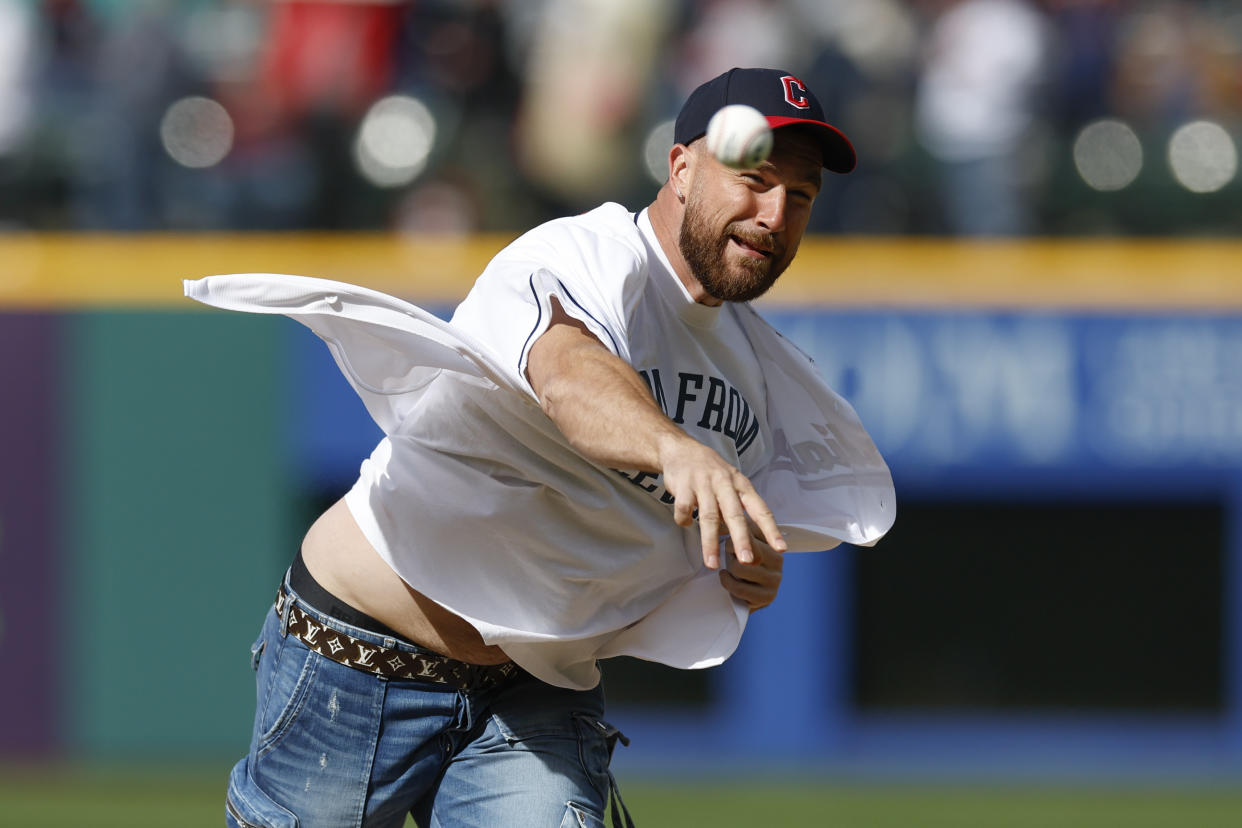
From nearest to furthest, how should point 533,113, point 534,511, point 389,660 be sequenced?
point 534,511
point 389,660
point 533,113

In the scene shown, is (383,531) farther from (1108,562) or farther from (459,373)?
(1108,562)

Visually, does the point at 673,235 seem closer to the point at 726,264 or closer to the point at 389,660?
the point at 726,264

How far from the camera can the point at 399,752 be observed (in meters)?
3.85

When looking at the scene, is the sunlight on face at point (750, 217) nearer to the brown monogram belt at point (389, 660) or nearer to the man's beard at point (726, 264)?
the man's beard at point (726, 264)

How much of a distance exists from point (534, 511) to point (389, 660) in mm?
498

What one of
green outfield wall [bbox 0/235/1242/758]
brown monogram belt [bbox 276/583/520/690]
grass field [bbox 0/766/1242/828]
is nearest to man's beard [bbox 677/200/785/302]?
brown monogram belt [bbox 276/583/520/690]

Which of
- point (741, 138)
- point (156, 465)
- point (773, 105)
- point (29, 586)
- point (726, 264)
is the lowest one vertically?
point (29, 586)

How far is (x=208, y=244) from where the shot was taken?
376 inches

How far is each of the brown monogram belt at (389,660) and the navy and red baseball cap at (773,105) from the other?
128 centimetres

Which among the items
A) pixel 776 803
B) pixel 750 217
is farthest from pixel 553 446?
pixel 776 803

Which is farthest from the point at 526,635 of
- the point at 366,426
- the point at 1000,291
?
the point at 1000,291

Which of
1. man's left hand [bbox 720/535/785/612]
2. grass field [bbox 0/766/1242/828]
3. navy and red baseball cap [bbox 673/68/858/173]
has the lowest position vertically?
grass field [bbox 0/766/1242/828]

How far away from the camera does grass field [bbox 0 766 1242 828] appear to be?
833 centimetres

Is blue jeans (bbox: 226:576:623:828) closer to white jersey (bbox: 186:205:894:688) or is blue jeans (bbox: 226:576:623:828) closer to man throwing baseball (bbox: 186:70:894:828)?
man throwing baseball (bbox: 186:70:894:828)
